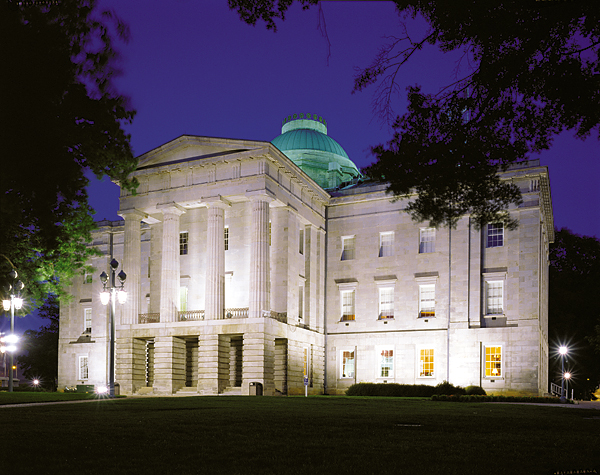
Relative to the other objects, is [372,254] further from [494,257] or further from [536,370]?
[536,370]

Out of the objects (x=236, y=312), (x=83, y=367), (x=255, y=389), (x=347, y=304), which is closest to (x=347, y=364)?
(x=347, y=304)

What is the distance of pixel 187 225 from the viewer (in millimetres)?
50750

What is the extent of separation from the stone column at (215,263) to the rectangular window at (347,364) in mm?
12191

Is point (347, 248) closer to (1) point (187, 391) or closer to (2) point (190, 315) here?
(2) point (190, 315)

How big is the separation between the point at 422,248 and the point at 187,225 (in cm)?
1894

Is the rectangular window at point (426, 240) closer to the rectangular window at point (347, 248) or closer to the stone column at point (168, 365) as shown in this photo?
the rectangular window at point (347, 248)

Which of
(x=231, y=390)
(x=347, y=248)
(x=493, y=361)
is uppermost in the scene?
(x=347, y=248)

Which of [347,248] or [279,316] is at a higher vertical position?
[347,248]

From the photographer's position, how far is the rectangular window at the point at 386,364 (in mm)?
49644

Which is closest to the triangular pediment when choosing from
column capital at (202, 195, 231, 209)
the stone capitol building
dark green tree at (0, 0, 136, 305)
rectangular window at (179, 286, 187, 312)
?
the stone capitol building

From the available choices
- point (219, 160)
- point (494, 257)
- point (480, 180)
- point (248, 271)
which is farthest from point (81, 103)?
point (494, 257)

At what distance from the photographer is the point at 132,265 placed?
47844 millimetres

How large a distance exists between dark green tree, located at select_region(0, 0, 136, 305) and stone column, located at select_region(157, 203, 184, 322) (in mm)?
27882

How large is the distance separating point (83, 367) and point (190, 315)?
18.7m
